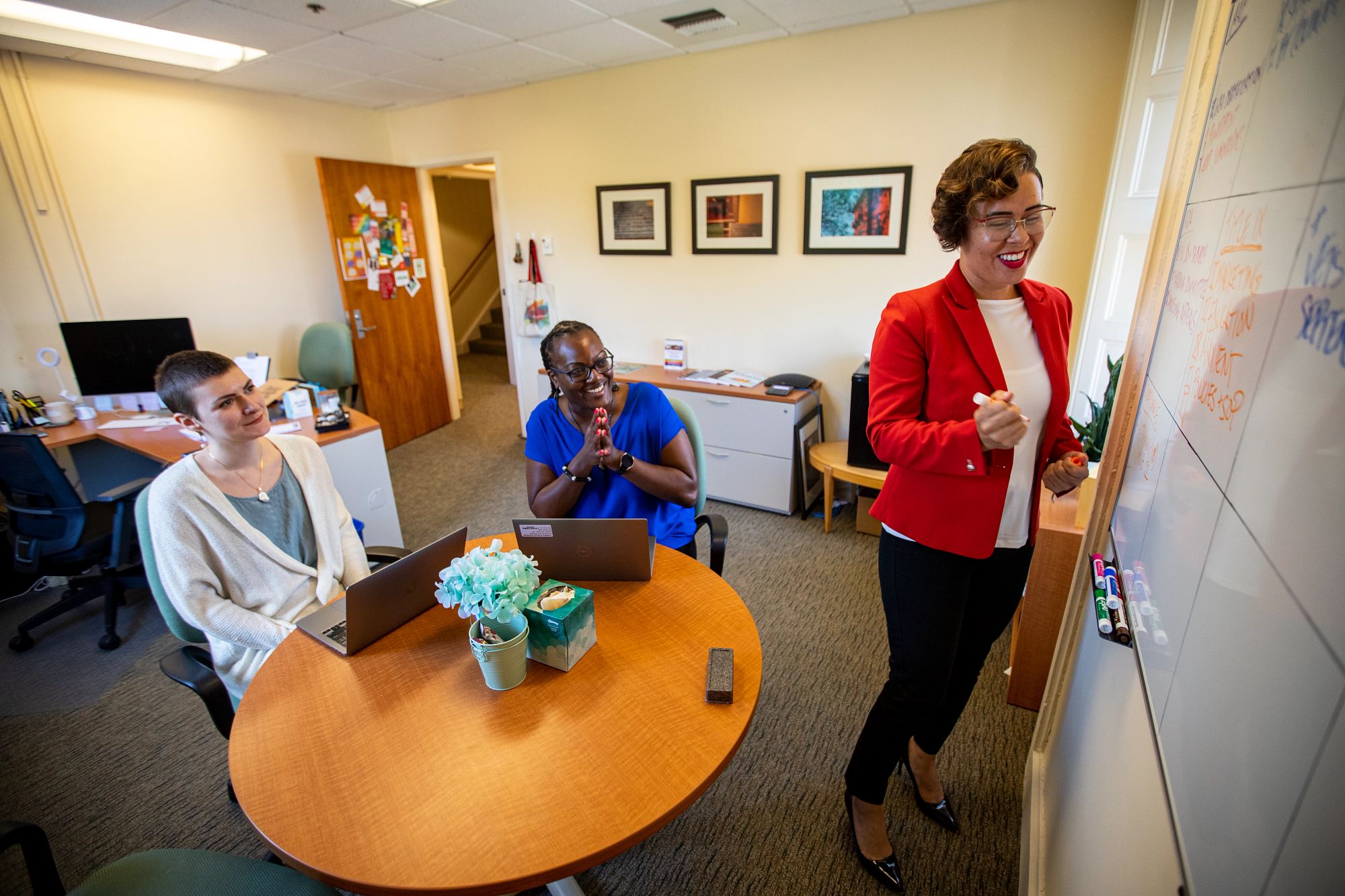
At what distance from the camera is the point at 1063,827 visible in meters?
1.22

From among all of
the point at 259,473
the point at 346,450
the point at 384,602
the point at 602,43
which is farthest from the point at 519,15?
the point at 384,602

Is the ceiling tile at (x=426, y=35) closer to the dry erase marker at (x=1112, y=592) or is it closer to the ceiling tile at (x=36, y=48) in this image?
the ceiling tile at (x=36, y=48)

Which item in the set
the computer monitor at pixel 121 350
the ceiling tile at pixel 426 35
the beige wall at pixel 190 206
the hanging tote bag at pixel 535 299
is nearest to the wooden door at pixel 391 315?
the beige wall at pixel 190 206

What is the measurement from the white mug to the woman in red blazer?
4042mm

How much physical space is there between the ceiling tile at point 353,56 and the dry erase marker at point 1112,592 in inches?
156

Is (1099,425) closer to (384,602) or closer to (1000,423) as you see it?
(1000,423)

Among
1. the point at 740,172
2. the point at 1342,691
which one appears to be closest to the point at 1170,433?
the point at 1342,691

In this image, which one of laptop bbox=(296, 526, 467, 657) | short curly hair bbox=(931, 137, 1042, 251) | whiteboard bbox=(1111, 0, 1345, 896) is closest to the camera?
whiteboard bbox=(1111, 0, 1345, 896)

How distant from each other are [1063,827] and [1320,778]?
3.43 ft

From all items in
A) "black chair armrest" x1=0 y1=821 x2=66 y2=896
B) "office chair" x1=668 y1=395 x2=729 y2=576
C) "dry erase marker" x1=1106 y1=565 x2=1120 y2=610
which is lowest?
"black chair armrest" x1=0 y1=821 x2=66 y2=896

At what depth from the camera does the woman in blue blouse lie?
65.9 inches

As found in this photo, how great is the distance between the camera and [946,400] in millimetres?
1146

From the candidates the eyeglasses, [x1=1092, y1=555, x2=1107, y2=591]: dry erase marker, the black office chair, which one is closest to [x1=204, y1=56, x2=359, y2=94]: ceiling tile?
the black office chair

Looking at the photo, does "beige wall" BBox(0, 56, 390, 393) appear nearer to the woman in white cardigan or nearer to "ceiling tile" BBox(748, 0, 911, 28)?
the woman in white cardigan
